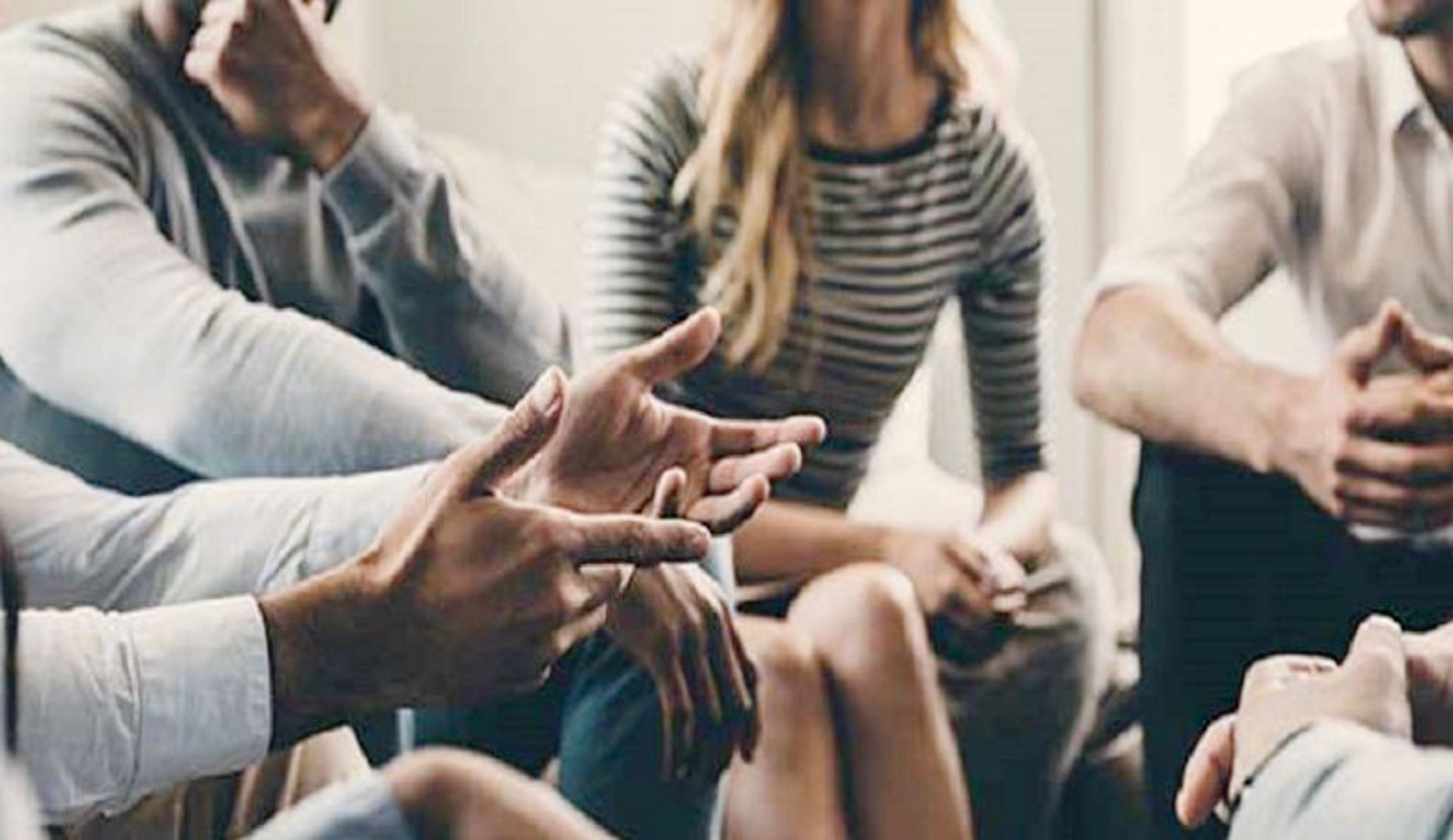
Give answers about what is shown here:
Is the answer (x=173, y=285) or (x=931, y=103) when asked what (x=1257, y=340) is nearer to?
(x=931, y=103)

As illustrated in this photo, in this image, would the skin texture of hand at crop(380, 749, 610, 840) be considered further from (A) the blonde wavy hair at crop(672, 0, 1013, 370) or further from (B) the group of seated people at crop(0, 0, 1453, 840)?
(A) the blonde wavy hair at crop(672, 0, 1013, 370)

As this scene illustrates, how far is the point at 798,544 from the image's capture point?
1.49m

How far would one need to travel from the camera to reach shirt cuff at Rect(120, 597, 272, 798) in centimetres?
107

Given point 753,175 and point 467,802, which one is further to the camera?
point 753,175

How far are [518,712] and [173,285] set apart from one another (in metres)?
0.26

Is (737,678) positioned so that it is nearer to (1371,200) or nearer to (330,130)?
(330,130)

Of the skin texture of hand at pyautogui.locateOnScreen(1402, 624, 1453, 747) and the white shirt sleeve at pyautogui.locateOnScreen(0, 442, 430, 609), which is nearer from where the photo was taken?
the skin texture of hand at pyautogui.locateOnScreen(1402, 624, 1453, 747)

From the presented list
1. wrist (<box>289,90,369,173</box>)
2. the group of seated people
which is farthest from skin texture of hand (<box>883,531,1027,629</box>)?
wrist (<box>289,90,369,173</box>)

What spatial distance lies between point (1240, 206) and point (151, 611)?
698 millimetres

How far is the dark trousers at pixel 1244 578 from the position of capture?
4.65 ft

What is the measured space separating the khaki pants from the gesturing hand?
15cm

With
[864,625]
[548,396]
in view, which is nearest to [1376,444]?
[864,625]

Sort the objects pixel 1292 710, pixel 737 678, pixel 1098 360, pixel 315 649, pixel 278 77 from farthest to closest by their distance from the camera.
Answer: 1. pixel 1098 360
2. pixel 278 77
3. pixel 737 678
4. pixel 315 649
5. pixel 1292 710

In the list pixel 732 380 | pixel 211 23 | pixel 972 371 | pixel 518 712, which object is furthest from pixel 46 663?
pixel 972 371
